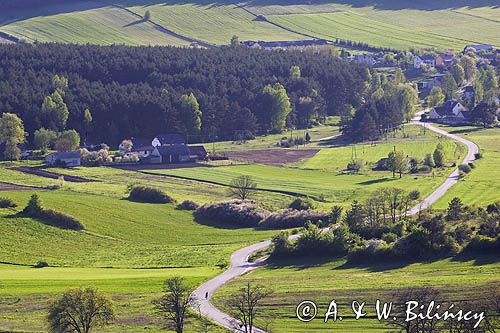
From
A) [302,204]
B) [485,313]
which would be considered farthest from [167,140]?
[485,313]

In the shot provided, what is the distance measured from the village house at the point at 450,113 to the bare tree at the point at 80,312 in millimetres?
101319

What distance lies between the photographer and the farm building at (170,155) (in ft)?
382

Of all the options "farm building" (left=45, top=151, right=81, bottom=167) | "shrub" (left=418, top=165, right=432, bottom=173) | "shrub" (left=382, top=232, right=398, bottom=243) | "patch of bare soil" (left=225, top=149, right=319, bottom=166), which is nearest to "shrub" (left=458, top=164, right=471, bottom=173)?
"shrub" (left=418, top=165, right=432, bottom=173)

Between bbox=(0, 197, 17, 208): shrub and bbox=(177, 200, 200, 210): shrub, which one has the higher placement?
bbox=(0, 197, 17, 208): shrub

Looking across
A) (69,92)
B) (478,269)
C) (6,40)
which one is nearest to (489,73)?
(69,92)

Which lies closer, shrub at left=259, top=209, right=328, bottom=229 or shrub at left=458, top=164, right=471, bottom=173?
shrub at left=259, top=209, right=328, bottom=229

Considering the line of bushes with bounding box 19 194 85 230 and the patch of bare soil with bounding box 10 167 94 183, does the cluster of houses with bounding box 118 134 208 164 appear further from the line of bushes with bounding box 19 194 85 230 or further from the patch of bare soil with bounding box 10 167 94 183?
the line of bushes with bounding box 19 194 85 230

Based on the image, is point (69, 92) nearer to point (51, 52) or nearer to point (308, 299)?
point (51, 52)

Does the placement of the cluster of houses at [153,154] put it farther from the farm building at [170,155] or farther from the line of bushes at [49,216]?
the line of bushes at [49,216]

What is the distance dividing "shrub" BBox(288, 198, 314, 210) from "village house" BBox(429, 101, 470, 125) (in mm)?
63305

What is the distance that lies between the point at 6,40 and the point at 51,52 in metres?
46.3

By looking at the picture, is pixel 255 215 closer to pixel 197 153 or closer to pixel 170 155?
pixel 170 155

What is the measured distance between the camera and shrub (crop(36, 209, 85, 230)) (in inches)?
2987

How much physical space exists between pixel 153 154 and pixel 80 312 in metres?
71.4
